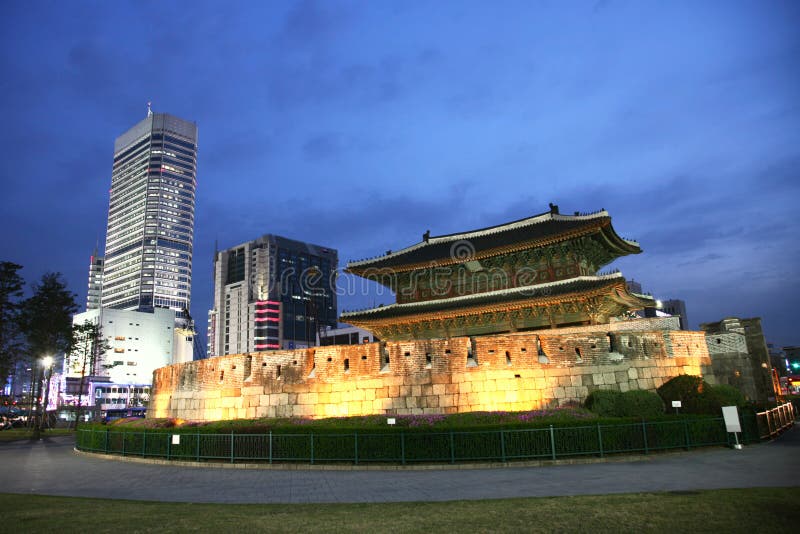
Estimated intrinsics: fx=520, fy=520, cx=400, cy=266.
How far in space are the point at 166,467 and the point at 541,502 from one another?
13.6 metres

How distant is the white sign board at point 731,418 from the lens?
1595 cm

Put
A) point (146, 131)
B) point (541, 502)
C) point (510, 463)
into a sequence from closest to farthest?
point (541, 502) < point (510, 463) < point (146, 131)

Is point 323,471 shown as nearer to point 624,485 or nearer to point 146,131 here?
point 624,485

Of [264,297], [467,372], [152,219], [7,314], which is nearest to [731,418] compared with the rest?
[467,372]

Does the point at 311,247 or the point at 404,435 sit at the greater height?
the point at 311,247

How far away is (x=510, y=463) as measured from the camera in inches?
601

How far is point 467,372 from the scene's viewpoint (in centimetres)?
2038

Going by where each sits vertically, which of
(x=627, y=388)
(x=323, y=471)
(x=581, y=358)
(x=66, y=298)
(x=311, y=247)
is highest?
(x=311, y=247)

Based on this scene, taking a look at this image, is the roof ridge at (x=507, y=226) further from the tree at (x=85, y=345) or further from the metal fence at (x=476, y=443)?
the tree at (x=85, y=345)

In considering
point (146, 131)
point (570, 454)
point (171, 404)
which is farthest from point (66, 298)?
point (146, 131)

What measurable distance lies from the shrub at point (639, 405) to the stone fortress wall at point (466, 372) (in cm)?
167

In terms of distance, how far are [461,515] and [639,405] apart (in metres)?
11.9

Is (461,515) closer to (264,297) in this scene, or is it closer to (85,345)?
(85,345)

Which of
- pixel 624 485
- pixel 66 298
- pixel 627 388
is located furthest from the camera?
pixel 66 298
